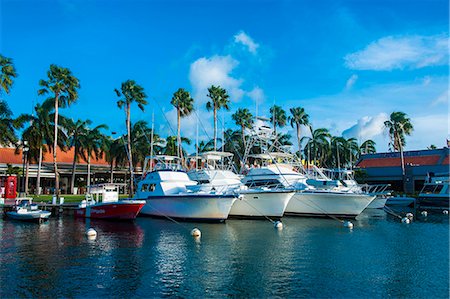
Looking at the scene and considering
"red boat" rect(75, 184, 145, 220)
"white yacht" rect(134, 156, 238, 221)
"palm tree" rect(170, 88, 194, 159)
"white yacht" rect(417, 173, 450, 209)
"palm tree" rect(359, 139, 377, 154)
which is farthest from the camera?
"palm tree" rect(359, 139, 377, 154)

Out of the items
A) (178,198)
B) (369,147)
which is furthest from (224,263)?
(369,147)

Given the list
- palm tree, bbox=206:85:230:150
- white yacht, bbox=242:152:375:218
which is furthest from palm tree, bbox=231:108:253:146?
white yacht, bbox=242:152:375:218

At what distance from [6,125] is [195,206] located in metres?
27.0

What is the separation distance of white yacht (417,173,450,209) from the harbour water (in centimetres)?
2115

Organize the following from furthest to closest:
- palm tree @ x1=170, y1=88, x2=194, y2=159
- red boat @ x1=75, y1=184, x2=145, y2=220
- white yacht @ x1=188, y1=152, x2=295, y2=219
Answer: palm tree @ x1=170, y1=88, x2=194, y2=159 < white yacht @ x1=188, y1=152, x2=295, y2=219 < red boat @ x1=75, y1=184, x2=145, y2=220

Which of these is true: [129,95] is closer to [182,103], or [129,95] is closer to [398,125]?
[182,103]

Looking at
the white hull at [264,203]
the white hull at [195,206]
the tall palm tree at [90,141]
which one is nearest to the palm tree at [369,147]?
the tall palm tree at [90,141]

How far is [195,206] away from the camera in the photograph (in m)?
31.0

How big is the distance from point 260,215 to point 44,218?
1825 cm

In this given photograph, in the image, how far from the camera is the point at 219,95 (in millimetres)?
61219

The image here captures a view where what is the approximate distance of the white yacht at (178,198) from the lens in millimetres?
30406

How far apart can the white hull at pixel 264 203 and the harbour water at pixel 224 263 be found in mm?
4875

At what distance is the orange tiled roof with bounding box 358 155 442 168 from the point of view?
66.0 meters

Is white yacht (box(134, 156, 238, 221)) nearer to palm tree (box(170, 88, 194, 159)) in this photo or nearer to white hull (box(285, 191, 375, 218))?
white hull (box(285, 191, 375, 218))
